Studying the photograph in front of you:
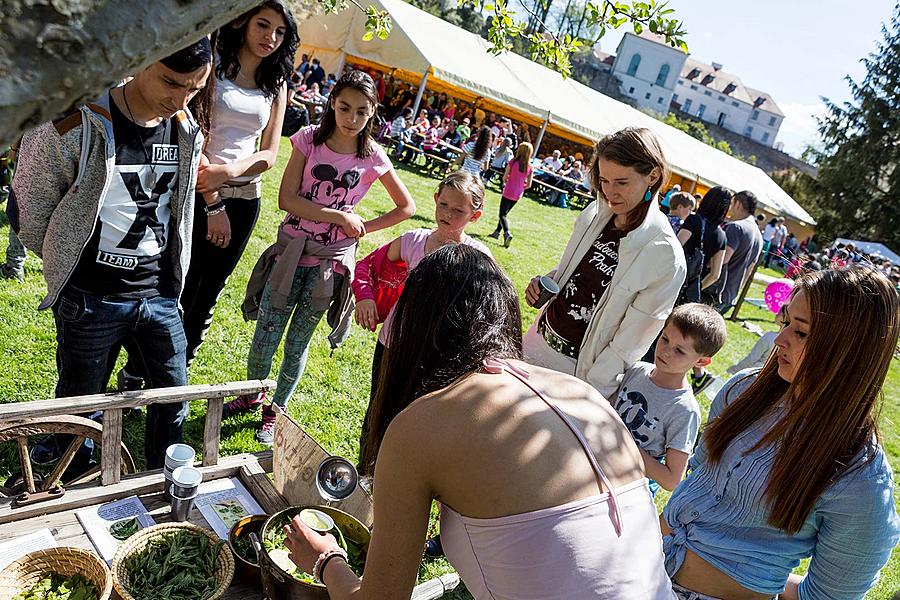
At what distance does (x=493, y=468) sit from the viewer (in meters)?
1.43

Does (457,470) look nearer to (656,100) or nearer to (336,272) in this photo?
(336,272)

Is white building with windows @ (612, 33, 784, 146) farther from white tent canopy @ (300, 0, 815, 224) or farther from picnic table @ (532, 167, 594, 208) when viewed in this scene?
picnic table @ (532, 167, 594, 208)

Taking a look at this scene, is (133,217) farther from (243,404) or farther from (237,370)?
(237,370)

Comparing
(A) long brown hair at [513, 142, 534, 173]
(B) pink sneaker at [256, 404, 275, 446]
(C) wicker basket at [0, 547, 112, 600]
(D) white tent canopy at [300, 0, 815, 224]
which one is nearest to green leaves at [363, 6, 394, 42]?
(B) pink sneaker at [256, 404, 275, 446]

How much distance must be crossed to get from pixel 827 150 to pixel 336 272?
3825 centimetres

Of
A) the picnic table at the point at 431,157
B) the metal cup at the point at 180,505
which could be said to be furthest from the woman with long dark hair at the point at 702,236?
the picnic table at the point at 431,157

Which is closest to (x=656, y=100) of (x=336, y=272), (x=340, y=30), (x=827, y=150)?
(x=827, y=150)

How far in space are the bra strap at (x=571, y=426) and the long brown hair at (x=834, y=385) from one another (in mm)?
760

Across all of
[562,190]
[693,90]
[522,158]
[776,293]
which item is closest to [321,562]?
[776,293]

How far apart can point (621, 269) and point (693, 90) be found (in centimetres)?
9744

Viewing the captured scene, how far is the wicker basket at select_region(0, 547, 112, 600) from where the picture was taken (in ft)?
5.62

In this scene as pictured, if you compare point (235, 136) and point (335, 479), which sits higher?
point (235, 136)

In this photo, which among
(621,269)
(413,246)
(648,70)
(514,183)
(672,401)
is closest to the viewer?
(672,401)

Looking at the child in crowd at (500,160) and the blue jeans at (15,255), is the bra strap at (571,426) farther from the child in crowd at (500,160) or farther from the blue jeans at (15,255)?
the child in crowd at (500,160)
